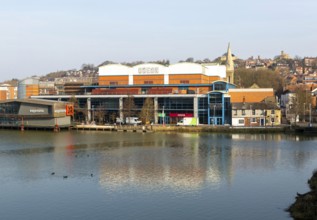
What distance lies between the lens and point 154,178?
27.2 metres

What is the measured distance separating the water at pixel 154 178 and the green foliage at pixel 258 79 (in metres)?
57.6

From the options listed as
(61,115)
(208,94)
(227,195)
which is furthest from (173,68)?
(227,195)

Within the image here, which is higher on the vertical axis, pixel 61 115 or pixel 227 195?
pixel 61 115

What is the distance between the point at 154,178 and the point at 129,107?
38.2 m

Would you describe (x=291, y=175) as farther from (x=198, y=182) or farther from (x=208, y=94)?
(x=208, y=94)

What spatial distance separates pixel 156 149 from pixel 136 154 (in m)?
3.47

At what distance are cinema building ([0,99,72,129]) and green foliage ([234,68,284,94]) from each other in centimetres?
5124

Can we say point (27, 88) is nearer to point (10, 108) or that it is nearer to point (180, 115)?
point (10, 108)

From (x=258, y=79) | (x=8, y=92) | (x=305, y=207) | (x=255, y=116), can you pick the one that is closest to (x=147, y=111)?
(x=255, y=116)

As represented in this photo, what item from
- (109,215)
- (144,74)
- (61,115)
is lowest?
(109,215)

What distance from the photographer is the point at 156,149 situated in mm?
40062

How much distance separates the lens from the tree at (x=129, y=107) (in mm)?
65250

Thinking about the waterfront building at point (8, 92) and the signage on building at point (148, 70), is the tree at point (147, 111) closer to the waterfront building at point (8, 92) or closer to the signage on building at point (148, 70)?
the signage on building at point (148, 70)

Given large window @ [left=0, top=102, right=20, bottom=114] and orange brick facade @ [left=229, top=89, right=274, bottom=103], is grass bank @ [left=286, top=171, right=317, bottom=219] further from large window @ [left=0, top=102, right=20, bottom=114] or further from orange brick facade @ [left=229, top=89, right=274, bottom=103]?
large window @ [left=0, top=102, right=20, bottom=114]
